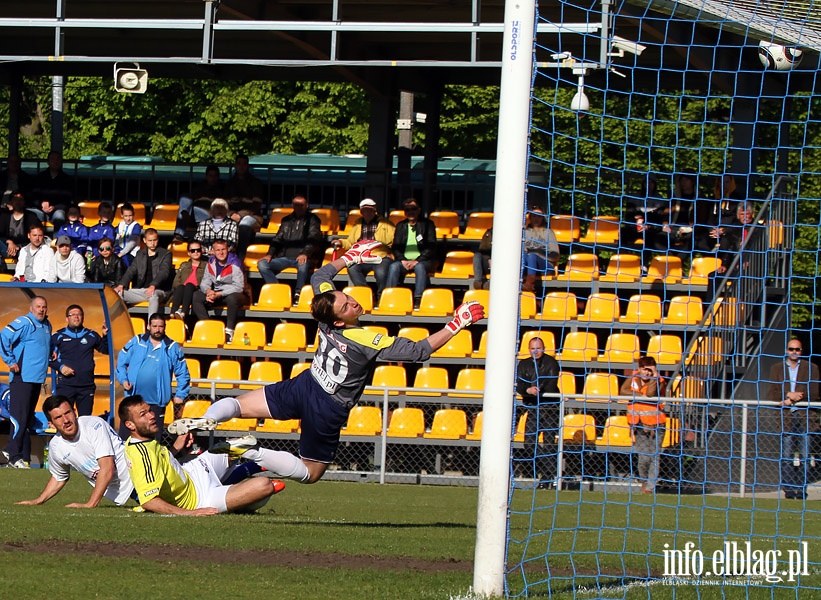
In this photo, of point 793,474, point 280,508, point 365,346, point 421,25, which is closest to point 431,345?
point 365,346

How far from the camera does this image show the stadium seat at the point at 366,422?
53.1 ft

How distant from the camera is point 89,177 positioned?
72.9ft

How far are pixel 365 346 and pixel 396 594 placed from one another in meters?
2.78

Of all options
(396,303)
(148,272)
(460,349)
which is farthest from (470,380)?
(148,272)

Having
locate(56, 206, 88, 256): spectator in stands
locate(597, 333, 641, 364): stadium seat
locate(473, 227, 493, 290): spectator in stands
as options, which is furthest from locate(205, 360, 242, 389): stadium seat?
locate(597, 333, 641, 364): stadium seat

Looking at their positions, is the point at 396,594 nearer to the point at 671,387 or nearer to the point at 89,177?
the point at 671,387

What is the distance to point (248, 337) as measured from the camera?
1784 centimetres

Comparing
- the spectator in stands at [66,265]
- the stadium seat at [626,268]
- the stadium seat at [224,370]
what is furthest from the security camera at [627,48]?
the spectator in stands at [66,265]

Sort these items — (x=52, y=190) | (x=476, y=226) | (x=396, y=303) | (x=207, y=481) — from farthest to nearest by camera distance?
(x=52, y=190)
(x=476, y=226)
(x=396, y=303)
(x=207, y=481)

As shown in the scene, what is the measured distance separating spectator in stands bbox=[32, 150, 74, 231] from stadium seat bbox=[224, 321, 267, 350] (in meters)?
4.79

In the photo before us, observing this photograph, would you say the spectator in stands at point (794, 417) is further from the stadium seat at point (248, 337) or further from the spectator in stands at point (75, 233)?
the spectator in stands at point (75, 233)

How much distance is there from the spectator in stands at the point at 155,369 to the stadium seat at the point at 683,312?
6559 millimetres

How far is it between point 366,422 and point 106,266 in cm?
525

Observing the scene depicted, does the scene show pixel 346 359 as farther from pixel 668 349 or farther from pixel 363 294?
pixel 363 294
